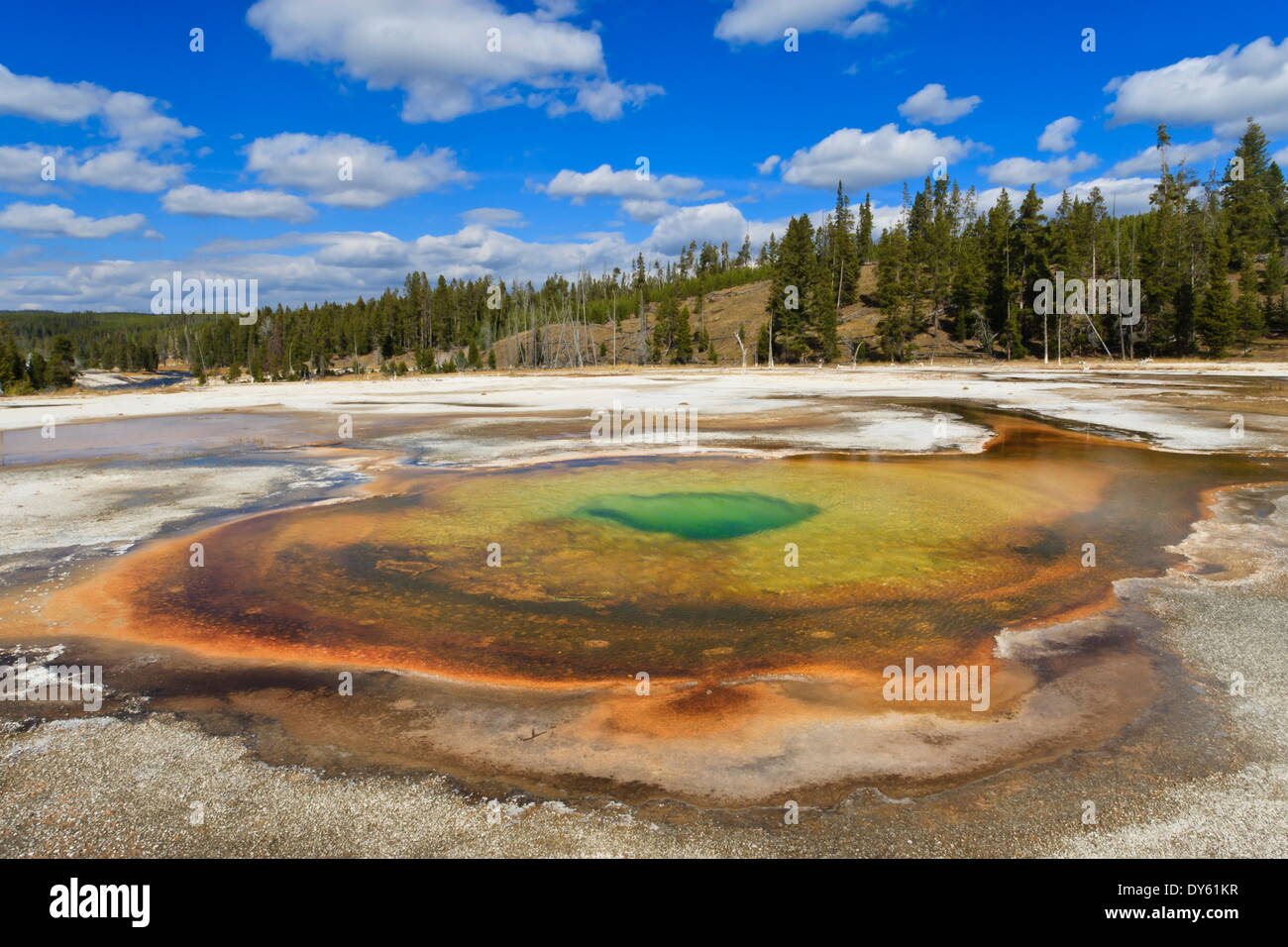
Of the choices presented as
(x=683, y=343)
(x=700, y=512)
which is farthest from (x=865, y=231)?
(x=700, y=512)

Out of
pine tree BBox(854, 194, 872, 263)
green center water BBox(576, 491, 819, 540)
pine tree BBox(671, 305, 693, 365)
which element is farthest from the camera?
pine tree BBox(854, 194, 872, 263)

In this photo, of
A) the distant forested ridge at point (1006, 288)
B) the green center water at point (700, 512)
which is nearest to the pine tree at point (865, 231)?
the distant forested ridge at point (1006, 288)

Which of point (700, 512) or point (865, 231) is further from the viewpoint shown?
point (865, 231)

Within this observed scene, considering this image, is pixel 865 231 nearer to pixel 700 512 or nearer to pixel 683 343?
pixel 683 343

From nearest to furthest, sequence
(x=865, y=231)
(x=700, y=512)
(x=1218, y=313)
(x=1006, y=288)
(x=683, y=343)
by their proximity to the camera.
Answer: (x=700, y=512) → (x=1218, y=313) → (x=1006, y=288) → (x=683, y=343) → (x=865, y=231)

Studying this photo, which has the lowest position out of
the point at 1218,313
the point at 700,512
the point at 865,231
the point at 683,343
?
the point at 700,512

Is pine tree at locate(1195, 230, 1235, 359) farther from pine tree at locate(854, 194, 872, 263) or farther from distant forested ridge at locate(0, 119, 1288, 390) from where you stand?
pine tree at locate(854, 194, 872, 263)

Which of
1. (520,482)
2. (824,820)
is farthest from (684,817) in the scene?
(520,482)

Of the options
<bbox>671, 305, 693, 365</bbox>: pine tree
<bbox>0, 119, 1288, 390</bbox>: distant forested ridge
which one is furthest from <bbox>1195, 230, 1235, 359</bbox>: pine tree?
<bbox>671, 305, 693, 365</bbox>: pine tree

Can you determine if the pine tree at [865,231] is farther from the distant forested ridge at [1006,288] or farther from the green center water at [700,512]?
the green center water at [700,512]
